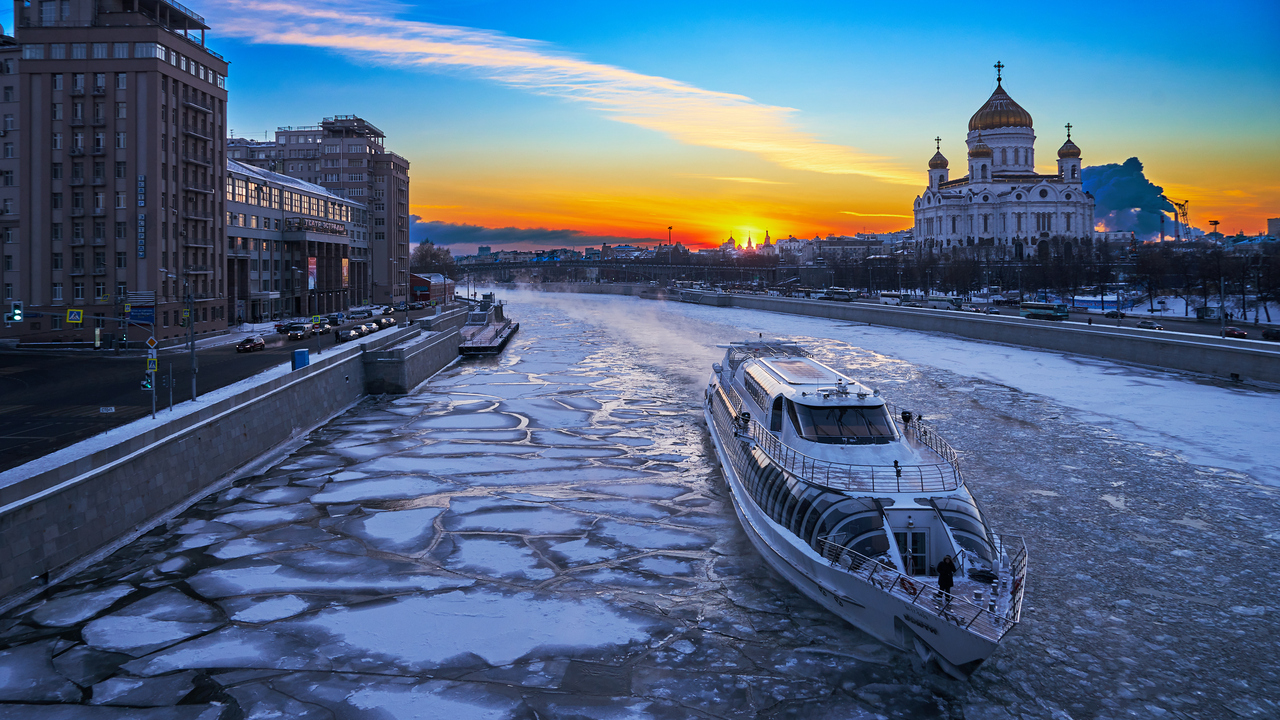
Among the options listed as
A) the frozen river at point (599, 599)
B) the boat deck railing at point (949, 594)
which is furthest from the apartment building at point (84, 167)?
the boat deck railing at point (949, 594)

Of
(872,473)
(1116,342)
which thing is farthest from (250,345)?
(1116,342)

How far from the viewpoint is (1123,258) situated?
458ft

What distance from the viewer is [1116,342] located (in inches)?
1983

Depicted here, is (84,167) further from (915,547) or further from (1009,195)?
(1009,195)

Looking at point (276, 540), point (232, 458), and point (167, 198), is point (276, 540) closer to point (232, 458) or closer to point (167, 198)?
point (232, 458)

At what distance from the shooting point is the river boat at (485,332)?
60844 millimetres

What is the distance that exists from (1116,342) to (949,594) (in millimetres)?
44687

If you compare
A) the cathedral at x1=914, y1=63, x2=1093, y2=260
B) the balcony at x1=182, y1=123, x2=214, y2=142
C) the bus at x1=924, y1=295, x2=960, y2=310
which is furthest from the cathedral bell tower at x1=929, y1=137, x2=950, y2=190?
the balcony at x1=182, y1=123, x2=214, y2=142

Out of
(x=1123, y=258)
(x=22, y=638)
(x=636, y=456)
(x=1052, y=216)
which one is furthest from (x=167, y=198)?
(x=1052, y=216)

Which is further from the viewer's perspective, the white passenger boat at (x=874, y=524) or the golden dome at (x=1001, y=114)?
the golden dome at (x=1001, y=114)

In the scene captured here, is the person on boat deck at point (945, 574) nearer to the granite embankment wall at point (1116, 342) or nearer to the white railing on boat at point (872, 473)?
the white railing on boat at point (872, 473)

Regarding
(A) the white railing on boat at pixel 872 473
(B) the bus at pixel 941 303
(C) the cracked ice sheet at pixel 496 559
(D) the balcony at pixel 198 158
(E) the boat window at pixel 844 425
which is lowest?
(C) the cracked ice sheet at pixel 496 559

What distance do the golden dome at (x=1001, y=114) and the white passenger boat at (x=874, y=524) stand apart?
161 m

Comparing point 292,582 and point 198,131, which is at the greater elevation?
point 198,131
